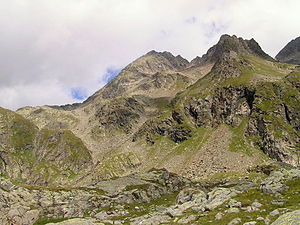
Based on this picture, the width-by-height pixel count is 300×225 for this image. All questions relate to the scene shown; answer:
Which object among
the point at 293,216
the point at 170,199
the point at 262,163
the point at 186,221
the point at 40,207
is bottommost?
the point at 262,163

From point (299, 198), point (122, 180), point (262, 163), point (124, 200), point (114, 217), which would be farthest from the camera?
point (262, 163)

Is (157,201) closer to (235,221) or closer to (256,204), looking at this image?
(256,204)

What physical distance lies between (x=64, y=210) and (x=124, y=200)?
1128 inches

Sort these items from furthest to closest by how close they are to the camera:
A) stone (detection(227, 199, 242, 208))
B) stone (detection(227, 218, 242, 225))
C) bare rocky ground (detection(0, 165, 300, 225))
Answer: stone (detection(227, 199, 242, 208)) < bare rocky ground (detection(0, 165, 300, 225)) < stone (detection(227, 218, 242, 225))

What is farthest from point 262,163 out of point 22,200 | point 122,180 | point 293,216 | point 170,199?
point 293,216

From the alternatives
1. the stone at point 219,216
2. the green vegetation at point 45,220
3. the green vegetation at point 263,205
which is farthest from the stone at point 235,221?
the green vegetation at point 45,220

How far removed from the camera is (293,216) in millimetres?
24219

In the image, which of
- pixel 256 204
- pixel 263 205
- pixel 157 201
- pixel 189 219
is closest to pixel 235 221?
pixel 256 204

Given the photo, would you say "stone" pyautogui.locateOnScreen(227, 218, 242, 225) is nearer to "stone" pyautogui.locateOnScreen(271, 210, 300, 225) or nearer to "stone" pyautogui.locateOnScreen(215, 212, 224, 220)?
"stone" pyautogui.locateOnScreen(215, 212, 224, 220)

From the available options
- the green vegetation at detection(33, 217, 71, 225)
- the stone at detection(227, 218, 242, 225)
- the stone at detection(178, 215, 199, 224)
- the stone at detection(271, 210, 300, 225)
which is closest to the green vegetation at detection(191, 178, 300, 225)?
the stone at detection(227, 218, 242, 225)

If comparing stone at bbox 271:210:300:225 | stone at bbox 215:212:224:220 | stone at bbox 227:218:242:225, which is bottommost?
stone at bbox 215:212:224:220

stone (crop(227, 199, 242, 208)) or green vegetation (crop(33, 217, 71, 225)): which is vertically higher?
green vegetation (crop(33, 217, 71, 225))

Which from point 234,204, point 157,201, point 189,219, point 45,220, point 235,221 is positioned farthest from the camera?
point 157,201

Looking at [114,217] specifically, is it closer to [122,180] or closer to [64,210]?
[64,210]
